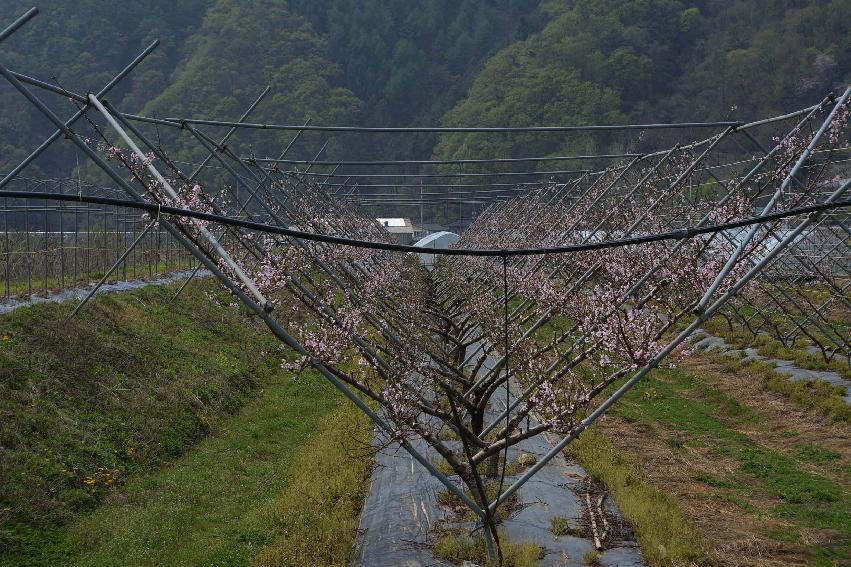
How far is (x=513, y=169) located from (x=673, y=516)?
54278mm

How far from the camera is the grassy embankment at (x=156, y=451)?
31.6ft

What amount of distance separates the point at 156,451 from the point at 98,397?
4.19 feet

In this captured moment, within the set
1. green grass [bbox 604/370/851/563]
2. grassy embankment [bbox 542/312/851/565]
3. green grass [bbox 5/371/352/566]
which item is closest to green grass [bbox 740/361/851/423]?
grassy embankment [bbox 542/312/851/565]

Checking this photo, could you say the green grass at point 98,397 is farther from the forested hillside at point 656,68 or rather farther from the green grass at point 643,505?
the forested hillside at point 656,68

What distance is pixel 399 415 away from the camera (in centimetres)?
852

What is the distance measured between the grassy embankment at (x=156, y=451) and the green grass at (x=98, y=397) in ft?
0.08

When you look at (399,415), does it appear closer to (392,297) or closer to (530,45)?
(392,297)

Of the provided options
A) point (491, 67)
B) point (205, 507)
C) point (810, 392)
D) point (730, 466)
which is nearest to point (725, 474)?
point (730, 466)

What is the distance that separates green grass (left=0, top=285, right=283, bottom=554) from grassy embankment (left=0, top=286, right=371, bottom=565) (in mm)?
26

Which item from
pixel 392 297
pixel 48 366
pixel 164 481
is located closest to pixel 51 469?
pixel 164 481

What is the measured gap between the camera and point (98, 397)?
13648mm

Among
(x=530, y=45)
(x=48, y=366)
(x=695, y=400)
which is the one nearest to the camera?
(x=48, y=366)

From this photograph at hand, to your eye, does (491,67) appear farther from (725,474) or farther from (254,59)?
(725,474)

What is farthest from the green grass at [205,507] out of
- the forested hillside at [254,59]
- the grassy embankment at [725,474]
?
the forested hillside at [254,59]
